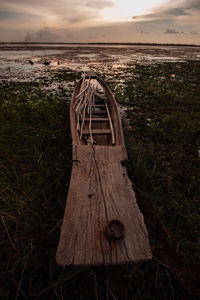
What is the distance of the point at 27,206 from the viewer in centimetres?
258

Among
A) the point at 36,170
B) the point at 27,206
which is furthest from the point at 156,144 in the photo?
the point at 27,206

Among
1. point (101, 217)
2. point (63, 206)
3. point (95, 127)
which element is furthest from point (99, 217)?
point (95, 127)

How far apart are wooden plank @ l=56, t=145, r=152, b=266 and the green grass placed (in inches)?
15.9

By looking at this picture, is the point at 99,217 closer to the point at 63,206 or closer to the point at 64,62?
the point at 63,206

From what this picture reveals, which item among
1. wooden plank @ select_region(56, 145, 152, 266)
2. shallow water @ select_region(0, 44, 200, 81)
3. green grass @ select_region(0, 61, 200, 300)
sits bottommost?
green grass @ select_region(0, 61, 200, 300)

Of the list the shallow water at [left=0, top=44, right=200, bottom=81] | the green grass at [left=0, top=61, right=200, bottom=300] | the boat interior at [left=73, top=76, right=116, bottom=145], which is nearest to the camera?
the green grass at [left=0, top=61, right=200, bottom=300]

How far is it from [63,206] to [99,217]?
2.91 ft

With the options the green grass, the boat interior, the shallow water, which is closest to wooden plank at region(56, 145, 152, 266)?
the green grass

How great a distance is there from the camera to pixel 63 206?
2596mm

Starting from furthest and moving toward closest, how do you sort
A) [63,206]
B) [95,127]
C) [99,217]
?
[95,127] → [63,206] → [99,217]

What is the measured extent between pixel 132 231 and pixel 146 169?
1934 mm

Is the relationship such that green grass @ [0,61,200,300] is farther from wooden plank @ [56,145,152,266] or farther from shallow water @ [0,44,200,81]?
shallow water @ [0,44,200,81]

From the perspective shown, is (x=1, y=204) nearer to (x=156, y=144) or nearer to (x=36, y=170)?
(x=36, y=170)

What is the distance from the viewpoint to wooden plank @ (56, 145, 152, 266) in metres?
1.58
